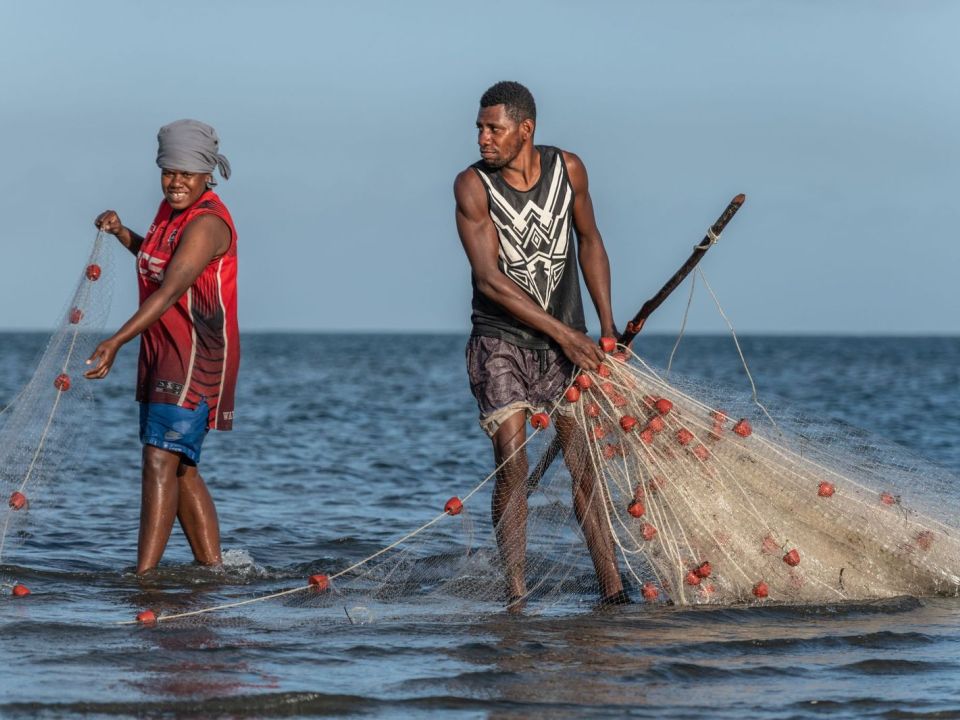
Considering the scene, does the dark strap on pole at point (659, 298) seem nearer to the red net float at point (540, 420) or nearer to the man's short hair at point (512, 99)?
the red net float at point (540, 420)

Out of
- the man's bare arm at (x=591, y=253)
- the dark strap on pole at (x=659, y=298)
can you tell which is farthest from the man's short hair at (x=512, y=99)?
the dark strap on pole at (x=659, y=298)

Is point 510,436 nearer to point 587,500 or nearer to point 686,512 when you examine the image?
point 587,500

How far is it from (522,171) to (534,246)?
29 centimetres

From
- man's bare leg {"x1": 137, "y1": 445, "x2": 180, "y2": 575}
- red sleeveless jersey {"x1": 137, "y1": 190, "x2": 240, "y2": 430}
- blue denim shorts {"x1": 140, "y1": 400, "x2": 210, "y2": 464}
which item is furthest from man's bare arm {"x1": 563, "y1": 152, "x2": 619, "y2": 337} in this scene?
man's bare leg {"x1": 137, "y1": 445, "x2": 180, "y2": 575}

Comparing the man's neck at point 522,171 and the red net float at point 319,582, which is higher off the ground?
the man's neck at point 522,171

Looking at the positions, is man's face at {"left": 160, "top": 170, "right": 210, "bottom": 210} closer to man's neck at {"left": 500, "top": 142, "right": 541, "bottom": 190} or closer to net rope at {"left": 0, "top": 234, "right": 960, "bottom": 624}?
man's neck at {"left": 500, "top": 142, "right": 541, "bottom": 190}

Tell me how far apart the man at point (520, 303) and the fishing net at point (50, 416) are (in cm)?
175

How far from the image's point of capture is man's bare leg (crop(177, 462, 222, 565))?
6.32 metres

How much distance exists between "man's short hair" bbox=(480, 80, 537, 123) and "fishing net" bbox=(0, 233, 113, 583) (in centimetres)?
191

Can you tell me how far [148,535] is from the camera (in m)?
6.13

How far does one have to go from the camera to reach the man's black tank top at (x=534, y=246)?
5.59m

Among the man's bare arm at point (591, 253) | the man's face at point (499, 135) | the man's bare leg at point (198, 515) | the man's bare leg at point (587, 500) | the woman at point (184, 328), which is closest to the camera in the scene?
the man's face at point (499, 135)

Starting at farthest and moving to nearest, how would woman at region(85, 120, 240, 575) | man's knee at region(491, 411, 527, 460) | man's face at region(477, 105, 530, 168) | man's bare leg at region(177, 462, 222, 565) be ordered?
man's bare leg at region(177, 462, 222, 565) < woman at region(85, 120, 240, 575) < man's knee at region(491, 411, 527, 460) < man's face at region(477, 105, 530, 168)

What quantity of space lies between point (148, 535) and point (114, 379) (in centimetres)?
2593
